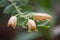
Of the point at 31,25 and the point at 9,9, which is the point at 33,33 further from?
the point at 31,25

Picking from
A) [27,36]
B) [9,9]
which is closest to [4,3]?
[9,9]

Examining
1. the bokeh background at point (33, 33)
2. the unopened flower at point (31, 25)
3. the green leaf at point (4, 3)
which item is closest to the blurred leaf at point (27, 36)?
the bokeh background at point (33, 33)

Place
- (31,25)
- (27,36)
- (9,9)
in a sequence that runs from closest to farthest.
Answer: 1. (31,25)
2. (9,9)
3. (27,36)

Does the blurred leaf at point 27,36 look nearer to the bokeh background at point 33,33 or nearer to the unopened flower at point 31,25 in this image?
the bokeh background at point 33,33

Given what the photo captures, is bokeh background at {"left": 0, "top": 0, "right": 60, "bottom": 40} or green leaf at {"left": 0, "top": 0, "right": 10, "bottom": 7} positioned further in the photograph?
bokeh background at {"left": 0, "top": 0, "right": 60, "bottom": 40}

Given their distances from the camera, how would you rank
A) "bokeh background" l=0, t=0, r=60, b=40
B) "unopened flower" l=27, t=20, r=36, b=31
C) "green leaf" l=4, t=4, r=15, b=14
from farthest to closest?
"bokeh background" l=0, t=0, r=60, b=40 → "green leaf" l=4, t=4, r=15, b=14 → "unopened flower" l=27, t=20, r=36, b=31

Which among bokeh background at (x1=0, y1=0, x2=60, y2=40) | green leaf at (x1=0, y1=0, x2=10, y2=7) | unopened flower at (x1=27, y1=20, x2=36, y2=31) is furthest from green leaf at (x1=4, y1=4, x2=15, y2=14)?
bokeh background at (x1=0, y1=0, x2=60, y2=40)

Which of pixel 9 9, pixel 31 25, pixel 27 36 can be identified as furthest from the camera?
pixel 27 36

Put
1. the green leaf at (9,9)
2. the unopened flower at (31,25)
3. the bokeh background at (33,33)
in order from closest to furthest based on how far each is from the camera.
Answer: the unopened flower at (31,25) → the green leaf at (9,9) → the bokeh background at (33,33)

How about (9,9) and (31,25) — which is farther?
(9,9)

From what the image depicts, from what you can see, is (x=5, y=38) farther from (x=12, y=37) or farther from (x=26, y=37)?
(x=26, y=37)

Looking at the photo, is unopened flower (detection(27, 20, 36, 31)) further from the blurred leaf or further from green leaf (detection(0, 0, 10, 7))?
the blurred leaf
